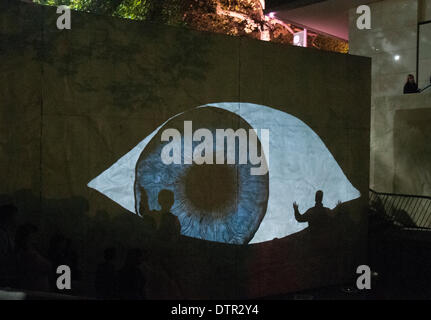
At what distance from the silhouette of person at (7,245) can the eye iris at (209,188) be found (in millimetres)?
1748

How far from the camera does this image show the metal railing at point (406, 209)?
1175 cm

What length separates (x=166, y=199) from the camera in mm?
7336

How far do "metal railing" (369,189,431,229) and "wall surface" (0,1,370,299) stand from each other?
380cm

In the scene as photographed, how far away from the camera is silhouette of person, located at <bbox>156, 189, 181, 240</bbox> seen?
7270 millimetres

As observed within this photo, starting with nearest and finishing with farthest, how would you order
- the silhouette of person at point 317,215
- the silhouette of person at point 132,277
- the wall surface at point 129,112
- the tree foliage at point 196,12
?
the wall surface at point 129,112
the silhouette of person at point 132,277
the silhouette of person at point 317,215
the tree foliage at point 196,12

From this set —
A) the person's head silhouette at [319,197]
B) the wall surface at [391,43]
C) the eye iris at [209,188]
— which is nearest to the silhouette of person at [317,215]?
the person's head silhouette at [319,197]

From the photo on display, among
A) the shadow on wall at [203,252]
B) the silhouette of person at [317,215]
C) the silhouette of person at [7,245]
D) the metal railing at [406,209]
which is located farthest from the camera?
the metal railing at [406,209]

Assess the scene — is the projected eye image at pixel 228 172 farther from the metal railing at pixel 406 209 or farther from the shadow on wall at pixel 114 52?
the metal railing at pixel 406 209

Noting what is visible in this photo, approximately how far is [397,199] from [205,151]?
6.81m

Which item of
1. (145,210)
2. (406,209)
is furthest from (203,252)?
(406,209)

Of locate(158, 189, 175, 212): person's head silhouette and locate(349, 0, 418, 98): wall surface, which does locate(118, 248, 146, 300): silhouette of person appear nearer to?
locate(158, 189, 175, 212): person's head silhouette

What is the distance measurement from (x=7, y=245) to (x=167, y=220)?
7.44ft

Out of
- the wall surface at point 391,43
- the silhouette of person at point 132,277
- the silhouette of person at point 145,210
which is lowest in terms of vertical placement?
the silhouette of person at point 132,277
